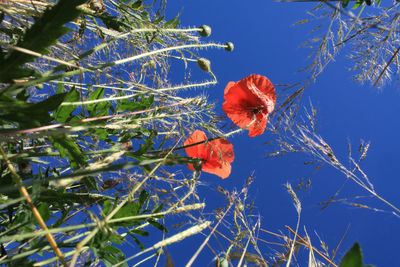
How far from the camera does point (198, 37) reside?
1290mm

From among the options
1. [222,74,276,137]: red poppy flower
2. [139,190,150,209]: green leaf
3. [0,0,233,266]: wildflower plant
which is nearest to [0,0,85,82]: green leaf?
[0,0,233,266]: wildflower plant

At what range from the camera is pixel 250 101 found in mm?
1347

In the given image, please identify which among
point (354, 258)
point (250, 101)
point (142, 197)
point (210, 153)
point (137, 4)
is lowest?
point (354, 258)

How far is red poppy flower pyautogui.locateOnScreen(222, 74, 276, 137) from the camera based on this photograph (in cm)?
117

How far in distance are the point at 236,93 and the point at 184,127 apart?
0.39 m

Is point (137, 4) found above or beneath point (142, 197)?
above

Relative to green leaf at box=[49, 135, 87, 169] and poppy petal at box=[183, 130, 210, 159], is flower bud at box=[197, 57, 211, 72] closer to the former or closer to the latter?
poppy petal at box=[183, 130, 210, 159]

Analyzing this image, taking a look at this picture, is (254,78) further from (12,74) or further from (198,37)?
(12,74)

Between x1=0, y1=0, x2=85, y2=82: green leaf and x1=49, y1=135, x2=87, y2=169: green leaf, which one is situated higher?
x1=0, y1=0, x2=85, y2=82: green leaf

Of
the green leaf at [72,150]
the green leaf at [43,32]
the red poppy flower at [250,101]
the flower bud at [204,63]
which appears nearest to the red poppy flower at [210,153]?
the red poppy flower at [250,101]

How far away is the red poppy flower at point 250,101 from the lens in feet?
3.83

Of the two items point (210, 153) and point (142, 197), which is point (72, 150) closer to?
point (142, 197)

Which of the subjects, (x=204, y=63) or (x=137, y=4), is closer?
(x=204, y=63)

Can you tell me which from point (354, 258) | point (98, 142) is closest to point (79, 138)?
point (98, 142)
